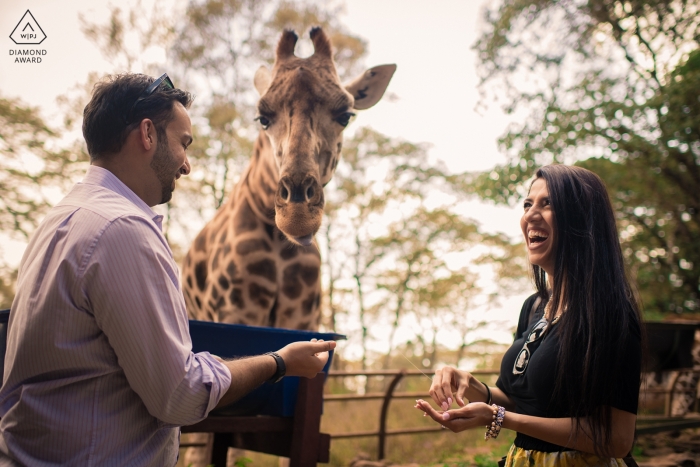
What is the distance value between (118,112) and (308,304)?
90.0 inches

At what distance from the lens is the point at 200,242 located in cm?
418

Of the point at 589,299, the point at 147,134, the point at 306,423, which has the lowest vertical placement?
the point at 306,423

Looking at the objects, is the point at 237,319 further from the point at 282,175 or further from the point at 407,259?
the point at 407,259

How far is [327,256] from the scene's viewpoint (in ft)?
44.6

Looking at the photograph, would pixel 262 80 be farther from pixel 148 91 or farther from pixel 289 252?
pixel 148 91

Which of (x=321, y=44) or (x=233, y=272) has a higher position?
(x=321, y=44)

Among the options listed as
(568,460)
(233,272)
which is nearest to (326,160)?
(233,272)

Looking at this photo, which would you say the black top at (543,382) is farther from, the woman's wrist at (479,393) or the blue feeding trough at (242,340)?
the blue feeding trough at (242,340)

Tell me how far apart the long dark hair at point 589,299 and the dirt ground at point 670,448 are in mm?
4097

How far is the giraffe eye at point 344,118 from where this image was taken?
3449 millimetres

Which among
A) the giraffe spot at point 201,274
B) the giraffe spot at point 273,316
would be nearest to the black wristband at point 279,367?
the giraffe spot at point 273,316

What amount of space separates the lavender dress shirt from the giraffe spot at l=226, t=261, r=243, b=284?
2051mm

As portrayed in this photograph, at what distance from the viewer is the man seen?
1.37 m

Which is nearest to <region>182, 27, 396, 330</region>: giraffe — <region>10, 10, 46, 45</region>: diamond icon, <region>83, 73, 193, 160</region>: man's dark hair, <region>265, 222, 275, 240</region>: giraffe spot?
<region>265, 222, 275, 240</region>: giraffe spot
